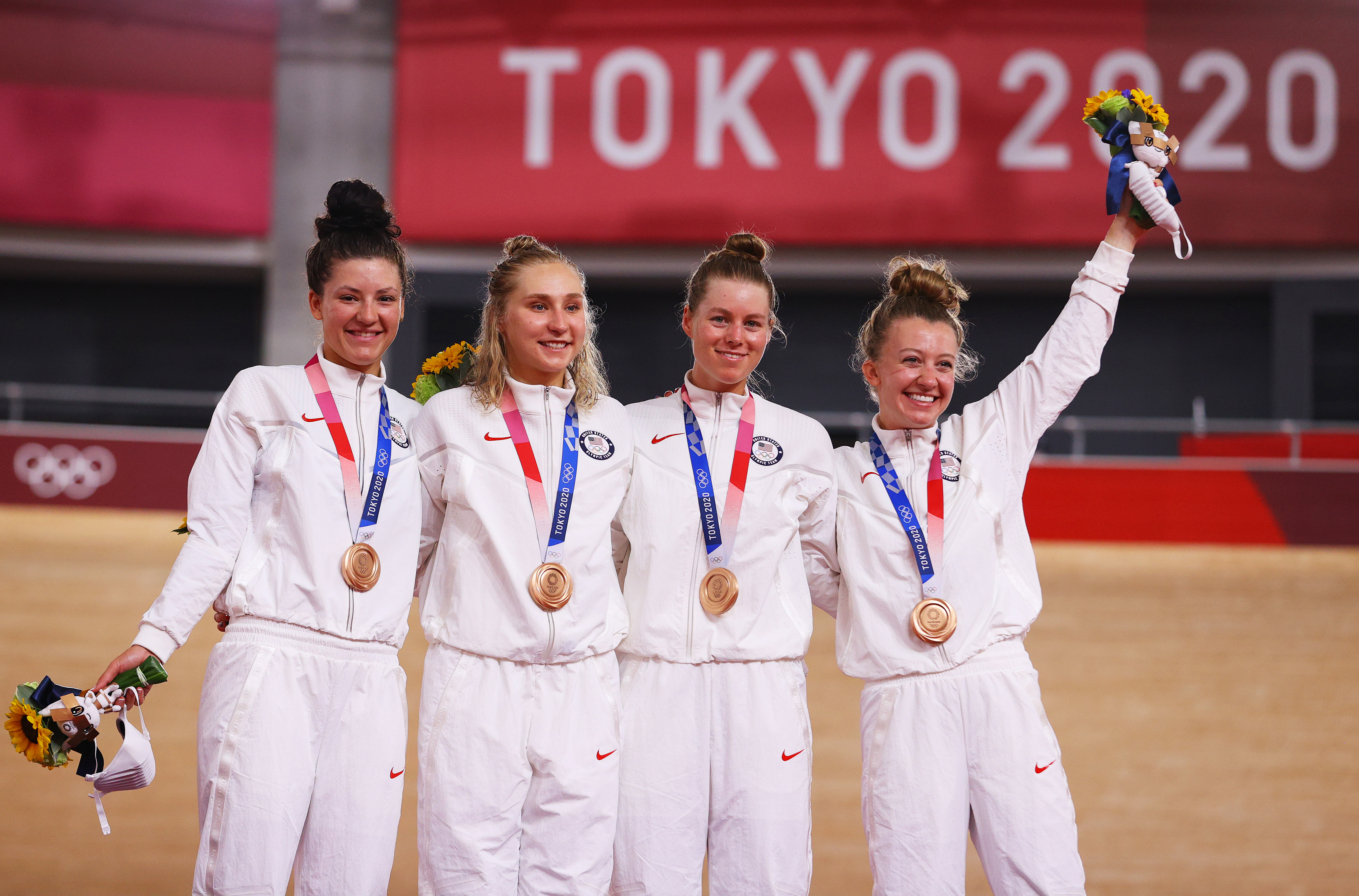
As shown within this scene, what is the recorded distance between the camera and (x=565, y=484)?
102 inches

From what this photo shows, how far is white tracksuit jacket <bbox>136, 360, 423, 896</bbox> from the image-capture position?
2.34 m

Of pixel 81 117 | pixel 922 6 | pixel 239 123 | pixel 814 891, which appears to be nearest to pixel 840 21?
pixel 922 6

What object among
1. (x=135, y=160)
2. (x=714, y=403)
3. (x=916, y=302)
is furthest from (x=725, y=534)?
(x=135, y=160)

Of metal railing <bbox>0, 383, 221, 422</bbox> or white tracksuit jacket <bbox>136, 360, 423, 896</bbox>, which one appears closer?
white tracksuit jacket <bbox>136, 360, 423, 896</bbox>

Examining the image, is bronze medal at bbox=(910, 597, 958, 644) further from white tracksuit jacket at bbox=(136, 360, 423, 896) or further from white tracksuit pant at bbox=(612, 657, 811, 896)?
white tracksuit jacket at bbox=(136, 360, 423, 896)

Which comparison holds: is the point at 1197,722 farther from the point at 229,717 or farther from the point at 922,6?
the point at 922,6

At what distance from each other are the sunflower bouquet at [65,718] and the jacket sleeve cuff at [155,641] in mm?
16

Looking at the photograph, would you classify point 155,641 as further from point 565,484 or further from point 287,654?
point 565,484

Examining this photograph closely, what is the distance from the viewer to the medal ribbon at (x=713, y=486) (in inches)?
106

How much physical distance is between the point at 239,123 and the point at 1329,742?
35.5 ft

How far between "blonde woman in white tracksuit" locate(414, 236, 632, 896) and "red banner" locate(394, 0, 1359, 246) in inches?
324

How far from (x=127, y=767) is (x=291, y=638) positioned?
42 cm

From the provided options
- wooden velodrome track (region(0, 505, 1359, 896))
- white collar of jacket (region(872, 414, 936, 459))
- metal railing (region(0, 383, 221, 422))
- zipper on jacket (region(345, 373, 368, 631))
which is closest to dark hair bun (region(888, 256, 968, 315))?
white collar of jacket (region(872, 414, 936, 459))

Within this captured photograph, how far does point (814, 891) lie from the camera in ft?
14.1
